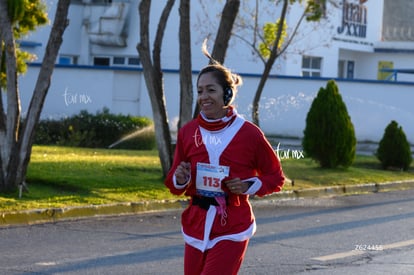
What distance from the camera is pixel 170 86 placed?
108ft

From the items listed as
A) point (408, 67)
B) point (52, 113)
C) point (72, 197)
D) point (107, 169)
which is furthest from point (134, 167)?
point (408, 67)

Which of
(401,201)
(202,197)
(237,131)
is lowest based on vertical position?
(401,201)

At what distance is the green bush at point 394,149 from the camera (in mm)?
21781

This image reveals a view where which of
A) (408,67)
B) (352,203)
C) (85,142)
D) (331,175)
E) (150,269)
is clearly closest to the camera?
(150,269)

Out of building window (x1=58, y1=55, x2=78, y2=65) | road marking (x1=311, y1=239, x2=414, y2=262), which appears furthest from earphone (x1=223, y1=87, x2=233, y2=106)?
building window (x1=58, y1=55, x2=78, y2=65)

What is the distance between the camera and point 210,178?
558 cm

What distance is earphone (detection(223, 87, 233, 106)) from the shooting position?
5.57 m

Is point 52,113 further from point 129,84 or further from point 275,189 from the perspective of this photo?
point 275,189

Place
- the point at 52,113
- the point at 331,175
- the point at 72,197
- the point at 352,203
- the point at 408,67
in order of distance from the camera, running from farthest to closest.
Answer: the point at 408,67 → the point at 52,113 → the point at 331,175 → the point at 352,203 → the point at 72,197

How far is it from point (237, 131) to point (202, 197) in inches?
17.5

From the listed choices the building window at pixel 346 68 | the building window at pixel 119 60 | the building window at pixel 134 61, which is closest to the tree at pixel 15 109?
the building window at pixel 134 61

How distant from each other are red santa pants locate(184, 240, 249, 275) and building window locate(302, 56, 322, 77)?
114 feet

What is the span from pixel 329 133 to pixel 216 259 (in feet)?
49.2

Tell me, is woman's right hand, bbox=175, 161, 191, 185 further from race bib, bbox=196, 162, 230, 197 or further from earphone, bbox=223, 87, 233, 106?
earphone, bbox=223, 87, 233, 106
